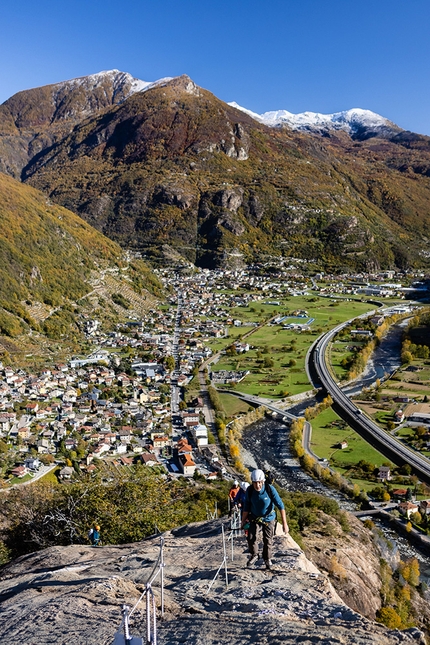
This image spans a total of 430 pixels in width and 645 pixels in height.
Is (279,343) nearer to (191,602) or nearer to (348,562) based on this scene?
(348,562)

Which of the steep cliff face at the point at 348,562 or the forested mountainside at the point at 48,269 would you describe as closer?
the steep cliff face at the point at 348,562

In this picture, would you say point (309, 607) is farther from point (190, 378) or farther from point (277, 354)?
point (277, 354)

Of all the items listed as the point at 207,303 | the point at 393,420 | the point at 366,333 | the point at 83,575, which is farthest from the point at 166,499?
the point at 207,303

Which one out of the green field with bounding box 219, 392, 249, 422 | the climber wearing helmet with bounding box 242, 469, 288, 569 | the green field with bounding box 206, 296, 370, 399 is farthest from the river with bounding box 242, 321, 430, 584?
the climber wearing helmet with bounding box 242, 469, 288, 569

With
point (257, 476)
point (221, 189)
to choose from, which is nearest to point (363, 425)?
point (257, 476)

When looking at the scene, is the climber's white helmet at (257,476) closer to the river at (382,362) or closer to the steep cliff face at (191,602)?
the steep cliff face at (191,602)

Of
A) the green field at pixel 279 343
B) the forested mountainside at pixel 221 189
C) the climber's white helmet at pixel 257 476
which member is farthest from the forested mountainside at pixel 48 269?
the climber's white helmet at pixel 257 476
